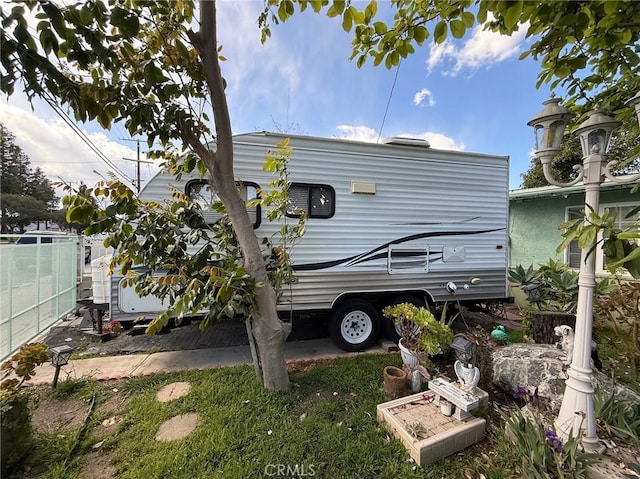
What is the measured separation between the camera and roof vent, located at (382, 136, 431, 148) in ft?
13.8

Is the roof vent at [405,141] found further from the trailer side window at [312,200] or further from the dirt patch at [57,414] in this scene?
the dirt patch at [57,414]

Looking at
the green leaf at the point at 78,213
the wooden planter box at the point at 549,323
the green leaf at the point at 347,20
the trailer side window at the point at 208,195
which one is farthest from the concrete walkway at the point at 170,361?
the green leaf at the point at 347,20

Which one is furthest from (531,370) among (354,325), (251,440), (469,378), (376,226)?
(251,440)

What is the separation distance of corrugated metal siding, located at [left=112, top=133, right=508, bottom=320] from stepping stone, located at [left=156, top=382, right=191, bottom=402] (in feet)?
4.86

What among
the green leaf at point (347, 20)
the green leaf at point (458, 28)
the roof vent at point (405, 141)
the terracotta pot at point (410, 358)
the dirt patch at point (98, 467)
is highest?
the roof vent at point (405, 141)

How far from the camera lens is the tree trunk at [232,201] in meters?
2.13

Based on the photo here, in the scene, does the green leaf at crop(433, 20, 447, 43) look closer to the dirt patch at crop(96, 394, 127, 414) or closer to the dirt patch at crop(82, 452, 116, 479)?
the dirt patch at crop(82, 452, 116, 479)

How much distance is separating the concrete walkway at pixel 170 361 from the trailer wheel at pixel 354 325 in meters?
0.15

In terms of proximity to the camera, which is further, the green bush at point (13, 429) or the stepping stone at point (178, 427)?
the stepping stone at point (178, 427)

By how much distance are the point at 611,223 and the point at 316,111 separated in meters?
6.01

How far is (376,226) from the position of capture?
4203 mm

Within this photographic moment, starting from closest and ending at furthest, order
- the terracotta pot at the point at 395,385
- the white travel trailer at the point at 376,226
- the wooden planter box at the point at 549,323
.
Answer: the terracotta pot at the point at 395,385 < the white travel trailer at the point at 376,226 < the wooden planter box at the point at 549,323

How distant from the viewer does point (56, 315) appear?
5242 millimetres

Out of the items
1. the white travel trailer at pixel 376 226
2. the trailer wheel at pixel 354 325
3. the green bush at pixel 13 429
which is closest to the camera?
the green bush at pixel 13 429
